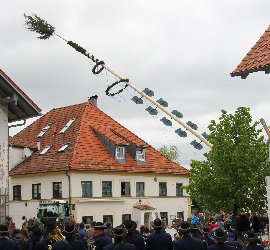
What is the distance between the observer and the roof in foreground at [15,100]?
22577 mm

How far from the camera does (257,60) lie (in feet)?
48.6

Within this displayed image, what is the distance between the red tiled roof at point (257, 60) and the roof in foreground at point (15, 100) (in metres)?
9.99

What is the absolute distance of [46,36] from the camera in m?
42.0

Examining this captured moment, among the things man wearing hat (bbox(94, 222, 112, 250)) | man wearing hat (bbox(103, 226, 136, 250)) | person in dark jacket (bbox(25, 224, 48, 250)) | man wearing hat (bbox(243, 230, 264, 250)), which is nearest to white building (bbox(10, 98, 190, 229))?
man wearing hat (bbox(94, 222, 112, 250))

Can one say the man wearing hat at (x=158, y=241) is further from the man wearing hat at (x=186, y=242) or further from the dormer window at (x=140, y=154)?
the dormer window at (x=140, y=154)

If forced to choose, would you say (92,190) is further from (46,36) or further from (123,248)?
(123,248)

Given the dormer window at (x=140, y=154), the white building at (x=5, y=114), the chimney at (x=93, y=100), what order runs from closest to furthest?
the white building at (x=5, y=114)
the dormer window at (x=140, y=154)
the chimney at (x=93, y=100)

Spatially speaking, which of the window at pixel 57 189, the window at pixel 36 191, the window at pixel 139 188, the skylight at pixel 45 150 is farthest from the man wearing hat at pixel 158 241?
the window at pixel 139 188

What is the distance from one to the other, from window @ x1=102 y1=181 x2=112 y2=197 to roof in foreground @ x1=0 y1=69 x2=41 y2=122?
1858cm

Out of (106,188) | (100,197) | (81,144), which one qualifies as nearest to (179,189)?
(106,188)

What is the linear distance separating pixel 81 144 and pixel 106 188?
12.2ft

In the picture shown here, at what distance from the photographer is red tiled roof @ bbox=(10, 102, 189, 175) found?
43.3 meters

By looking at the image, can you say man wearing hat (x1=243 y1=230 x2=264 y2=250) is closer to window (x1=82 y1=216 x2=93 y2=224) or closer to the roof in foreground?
the roof in foreground

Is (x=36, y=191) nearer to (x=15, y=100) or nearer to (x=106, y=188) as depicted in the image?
(x=106, y=188)
